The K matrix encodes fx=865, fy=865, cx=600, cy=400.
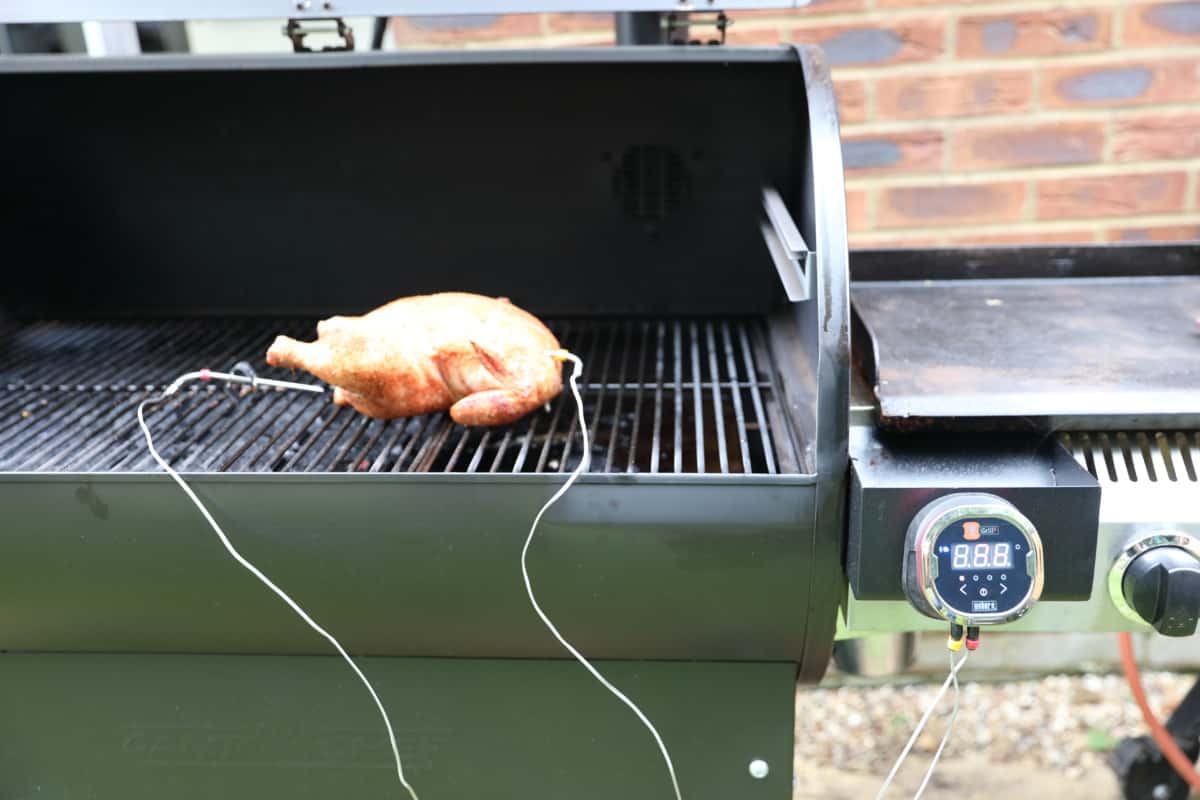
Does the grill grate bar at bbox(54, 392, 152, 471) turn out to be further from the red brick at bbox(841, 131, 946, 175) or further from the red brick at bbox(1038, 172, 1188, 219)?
the red brick at bbox(1038, 172, 1188, 219)

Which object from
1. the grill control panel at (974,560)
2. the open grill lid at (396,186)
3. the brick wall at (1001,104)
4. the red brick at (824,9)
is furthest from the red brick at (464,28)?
the grill control panel at (974,560)

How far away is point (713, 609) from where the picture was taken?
813 millimetres

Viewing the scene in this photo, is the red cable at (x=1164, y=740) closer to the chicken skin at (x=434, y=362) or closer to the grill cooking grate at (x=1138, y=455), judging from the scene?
the grill cooking grate at (x=1138, y=455)

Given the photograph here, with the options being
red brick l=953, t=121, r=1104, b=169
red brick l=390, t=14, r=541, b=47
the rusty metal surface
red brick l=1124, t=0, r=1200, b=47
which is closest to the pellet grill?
the rusty metal surface

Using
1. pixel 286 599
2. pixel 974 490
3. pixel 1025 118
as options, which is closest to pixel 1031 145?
pixel 1025 118

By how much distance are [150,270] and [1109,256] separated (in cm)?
147

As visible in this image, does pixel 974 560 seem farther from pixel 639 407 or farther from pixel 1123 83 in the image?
pixel 1123 83

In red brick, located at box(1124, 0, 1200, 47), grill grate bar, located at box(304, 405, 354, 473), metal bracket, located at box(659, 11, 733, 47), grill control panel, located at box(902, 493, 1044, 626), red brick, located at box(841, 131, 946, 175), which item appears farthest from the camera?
red brick, located at box(841, 131, 946, 175)

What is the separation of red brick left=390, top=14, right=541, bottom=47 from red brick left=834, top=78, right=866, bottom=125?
66 centimetres

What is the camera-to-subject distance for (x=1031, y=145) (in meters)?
1.85

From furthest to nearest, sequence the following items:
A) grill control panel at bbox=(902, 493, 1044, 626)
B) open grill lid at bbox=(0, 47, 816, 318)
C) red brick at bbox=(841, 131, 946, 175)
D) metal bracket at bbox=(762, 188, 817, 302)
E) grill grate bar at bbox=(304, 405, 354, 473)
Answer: red brick at bbox=(841, 131, 946, 175) < open grill lid at bbox=(0, 47, 816, 318) < grill grate bar at bbox=(304, 405, 354, 473) < metal bracket at bbox=(762, 188, 817, 302) < grill control panel at bbox=(902, 493, 1044, 626)

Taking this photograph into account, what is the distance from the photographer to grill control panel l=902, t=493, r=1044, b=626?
716mm

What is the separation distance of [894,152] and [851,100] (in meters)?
0.15

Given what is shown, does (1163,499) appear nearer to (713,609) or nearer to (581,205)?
(713,609)
